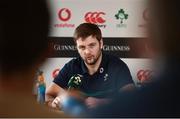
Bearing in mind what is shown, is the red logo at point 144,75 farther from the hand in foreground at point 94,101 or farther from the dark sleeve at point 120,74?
the hand in foreground at point 94,101

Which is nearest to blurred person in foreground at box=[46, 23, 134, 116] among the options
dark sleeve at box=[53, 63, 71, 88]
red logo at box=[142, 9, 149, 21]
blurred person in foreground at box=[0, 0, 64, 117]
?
dark sleeve at box=[53, 63, 71, 88]

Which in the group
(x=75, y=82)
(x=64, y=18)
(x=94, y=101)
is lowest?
(x=94, y=101)

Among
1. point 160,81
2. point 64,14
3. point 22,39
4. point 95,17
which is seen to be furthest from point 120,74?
point 22,39

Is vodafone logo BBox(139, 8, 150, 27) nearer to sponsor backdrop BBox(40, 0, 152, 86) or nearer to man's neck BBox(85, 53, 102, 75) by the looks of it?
sponsor backdrop BBox(40, 0, 152, 86)

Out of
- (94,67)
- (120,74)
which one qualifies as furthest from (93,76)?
(120,74)

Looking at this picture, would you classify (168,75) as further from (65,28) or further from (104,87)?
(65,28)

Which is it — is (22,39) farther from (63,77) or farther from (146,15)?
(146,15)

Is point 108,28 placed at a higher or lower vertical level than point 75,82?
higher

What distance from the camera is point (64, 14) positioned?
193 centimetres

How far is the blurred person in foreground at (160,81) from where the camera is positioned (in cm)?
195

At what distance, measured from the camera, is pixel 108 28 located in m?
1.93

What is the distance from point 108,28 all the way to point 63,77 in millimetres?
387

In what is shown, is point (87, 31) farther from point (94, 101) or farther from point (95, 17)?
point (94, 101)

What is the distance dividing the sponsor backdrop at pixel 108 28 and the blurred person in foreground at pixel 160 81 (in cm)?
7
